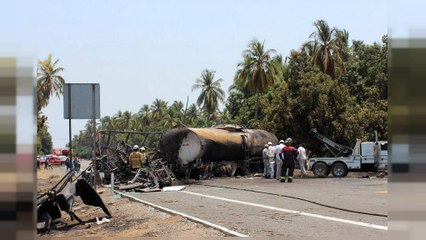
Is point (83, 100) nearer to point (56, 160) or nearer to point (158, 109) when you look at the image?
point (56, 160)

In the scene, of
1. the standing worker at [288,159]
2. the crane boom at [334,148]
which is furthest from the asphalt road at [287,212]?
the crane boom at [334,148]

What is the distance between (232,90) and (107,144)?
4085cm

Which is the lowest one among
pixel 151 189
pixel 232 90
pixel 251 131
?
pixel 151 189

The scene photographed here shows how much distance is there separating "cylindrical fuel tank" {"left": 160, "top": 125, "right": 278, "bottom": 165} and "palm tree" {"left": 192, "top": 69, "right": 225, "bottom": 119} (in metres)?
42.4

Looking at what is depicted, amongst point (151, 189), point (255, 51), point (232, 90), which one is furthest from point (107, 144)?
point (232, 90)

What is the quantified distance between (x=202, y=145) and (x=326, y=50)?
2608cm

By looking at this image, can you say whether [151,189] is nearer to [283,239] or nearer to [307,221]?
[307,221]

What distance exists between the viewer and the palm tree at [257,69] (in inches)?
1877

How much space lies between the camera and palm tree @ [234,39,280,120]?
47.7 meters

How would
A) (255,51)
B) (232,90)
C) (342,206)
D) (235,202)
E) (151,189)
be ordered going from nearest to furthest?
(342,206)
(235,202)
(151,189)
(255,51)
(232,90)

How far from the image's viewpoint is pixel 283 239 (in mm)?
7973

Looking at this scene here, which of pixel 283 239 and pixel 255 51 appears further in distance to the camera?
pixel 255 51

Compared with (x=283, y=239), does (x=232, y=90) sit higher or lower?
higher

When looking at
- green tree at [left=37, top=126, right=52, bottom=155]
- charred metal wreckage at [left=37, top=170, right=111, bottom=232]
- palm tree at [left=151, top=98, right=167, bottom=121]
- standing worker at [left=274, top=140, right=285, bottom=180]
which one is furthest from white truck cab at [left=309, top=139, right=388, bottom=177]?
palm tree at [left=151, top=98, right=167, bottom=121]
